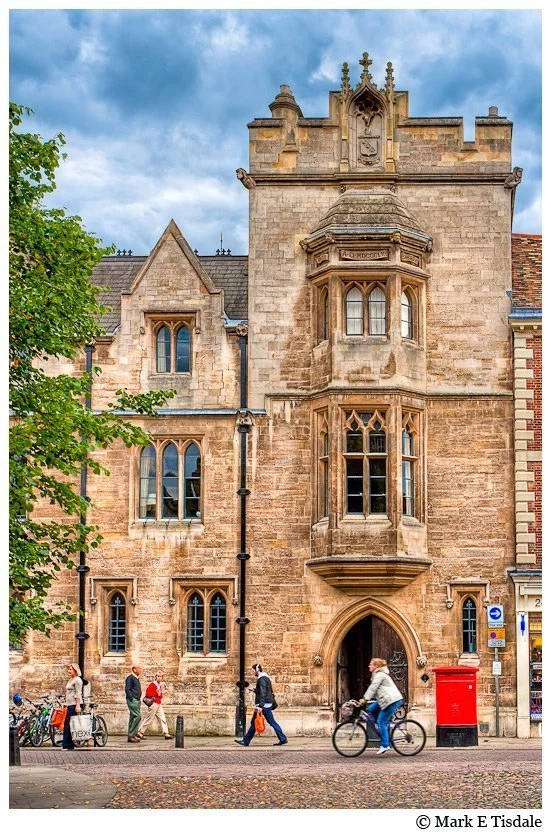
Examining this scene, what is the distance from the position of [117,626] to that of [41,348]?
12039 mm

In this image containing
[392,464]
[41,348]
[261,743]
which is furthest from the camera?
[392,464]

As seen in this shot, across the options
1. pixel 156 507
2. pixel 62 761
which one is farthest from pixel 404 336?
pixel 62 761

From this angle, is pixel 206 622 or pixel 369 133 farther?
pixel 369 133

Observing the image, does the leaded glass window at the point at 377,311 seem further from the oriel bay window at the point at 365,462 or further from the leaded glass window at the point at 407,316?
the oriel bay window at the point at 365,462

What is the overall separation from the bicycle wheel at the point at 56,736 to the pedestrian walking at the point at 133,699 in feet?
4.76

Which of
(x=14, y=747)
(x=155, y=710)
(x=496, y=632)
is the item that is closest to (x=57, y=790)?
(x=14, y=747)

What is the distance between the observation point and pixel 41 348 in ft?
62.3

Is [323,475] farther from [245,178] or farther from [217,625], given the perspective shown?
[245,178]

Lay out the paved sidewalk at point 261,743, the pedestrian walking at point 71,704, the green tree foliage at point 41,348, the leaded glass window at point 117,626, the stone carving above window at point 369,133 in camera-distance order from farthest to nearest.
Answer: the stone carving above window at point 369,133 → the leaded glass window at point 117,626 → the pedestrian walking at point 71,704 → the paved sidewalk at point 261,743 → the green tree foliage at point 41,348

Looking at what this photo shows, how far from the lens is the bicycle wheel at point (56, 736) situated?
86.6 feet

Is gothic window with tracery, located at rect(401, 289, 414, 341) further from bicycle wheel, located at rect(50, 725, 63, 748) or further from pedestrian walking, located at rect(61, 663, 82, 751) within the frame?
bicycle wheel, located at rect(50, 725, 63, 748)

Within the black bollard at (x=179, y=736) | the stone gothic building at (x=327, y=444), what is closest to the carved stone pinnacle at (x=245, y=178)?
the stone gothic building at (x=327, y=444)
